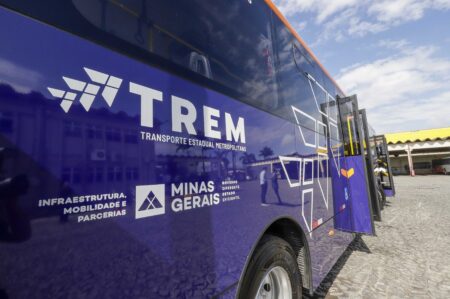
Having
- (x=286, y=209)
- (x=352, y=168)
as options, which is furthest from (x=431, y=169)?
(x=286, y=209)

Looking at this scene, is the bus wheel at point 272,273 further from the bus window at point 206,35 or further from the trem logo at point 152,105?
the bus window at point 206,35

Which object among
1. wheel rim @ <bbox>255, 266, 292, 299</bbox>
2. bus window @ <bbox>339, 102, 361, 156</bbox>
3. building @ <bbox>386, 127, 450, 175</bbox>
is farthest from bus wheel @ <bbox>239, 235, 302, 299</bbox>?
building @ <bbox>386, 127, 450, 175</bbox>

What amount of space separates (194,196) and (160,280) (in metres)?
0.42

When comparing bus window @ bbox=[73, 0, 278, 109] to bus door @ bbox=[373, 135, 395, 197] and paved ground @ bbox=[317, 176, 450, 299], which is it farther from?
bus door @ bbox=[373, 135, 395, 197]

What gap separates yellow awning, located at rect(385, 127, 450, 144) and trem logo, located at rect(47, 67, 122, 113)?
39.1 metres

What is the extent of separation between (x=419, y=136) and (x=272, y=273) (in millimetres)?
41159

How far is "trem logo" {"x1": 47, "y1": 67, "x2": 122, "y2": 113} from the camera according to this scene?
87cm

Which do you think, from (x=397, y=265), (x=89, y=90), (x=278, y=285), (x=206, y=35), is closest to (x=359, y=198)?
(x=397, y=265)

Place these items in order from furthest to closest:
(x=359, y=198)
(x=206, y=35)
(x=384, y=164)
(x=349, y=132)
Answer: (x=384, y=164) < (x=349, y=132) < (x=359, y=198) < (x=206, y=35)

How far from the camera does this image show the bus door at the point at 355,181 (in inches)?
157

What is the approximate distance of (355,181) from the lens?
413cm

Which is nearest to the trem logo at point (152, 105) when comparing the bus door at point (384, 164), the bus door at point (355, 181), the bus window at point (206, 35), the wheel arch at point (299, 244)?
the bus window at point (206, 35)

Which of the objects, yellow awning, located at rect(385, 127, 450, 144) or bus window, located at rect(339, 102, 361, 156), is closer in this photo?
bus window, located at rect(339, 102, 361, 156)

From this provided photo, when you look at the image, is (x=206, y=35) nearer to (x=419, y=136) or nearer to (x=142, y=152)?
(x=142, y=152)
